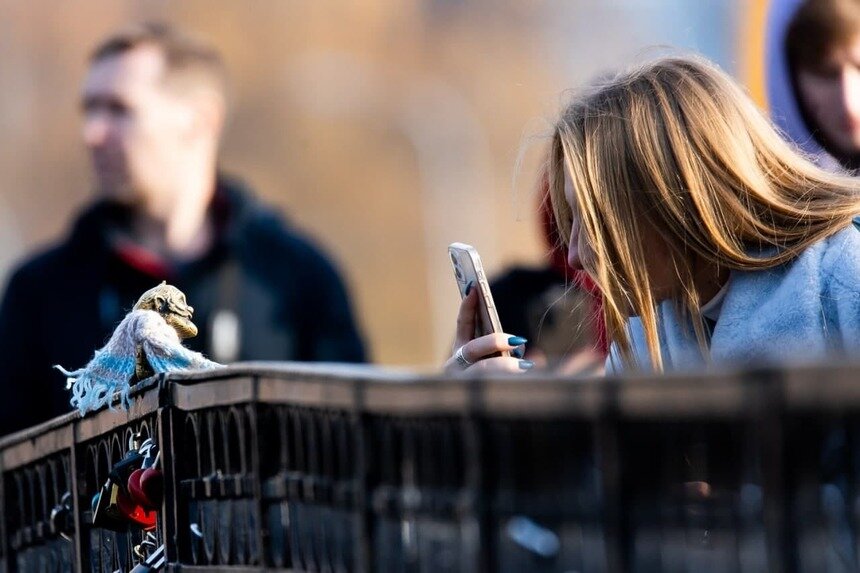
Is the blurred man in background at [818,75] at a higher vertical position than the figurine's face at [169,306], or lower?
higher

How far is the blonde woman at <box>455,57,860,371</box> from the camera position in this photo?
7.92 feet

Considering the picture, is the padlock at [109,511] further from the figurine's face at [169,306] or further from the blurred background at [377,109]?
the blurred background at [377,109]

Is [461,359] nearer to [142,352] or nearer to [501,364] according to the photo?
[501,364]

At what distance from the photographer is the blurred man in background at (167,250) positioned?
576cm

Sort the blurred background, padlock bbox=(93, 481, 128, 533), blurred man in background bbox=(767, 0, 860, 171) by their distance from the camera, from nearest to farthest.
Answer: padlock bbox=(93, 481, 128, 533), blurred man in background bbox=(767, 0, 860, 171), the blurred background

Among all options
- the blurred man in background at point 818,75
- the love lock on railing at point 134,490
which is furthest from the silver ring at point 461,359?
the blurred man in background at point 818,75

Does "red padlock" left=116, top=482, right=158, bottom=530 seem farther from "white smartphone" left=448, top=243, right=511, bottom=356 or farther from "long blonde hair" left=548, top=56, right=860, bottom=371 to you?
"long blonde hair" left=548, top=56, right=860, bottom=371

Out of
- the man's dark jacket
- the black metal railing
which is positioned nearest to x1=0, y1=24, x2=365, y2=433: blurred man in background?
the man's dark jacket

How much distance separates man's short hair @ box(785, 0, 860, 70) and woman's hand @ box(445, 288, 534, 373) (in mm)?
1653

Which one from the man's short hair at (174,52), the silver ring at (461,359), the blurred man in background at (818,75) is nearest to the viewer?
the silver ring at (461,359)

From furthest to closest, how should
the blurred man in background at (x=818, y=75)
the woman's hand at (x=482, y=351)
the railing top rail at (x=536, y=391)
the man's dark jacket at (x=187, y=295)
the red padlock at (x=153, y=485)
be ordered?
the man's dark jacket at (x=187, y=295) < the blurred man in background at (x=818, y=75) < the woman's hand at (x=482, y=351) < the red padlock at (x=153, y=485) < the railing top rail at (x=536, y=391)

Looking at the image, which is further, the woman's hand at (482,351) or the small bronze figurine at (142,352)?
the woman's hand at (482,351)

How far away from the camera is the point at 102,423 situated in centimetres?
249

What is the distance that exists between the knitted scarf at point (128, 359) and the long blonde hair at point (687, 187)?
639 mm
